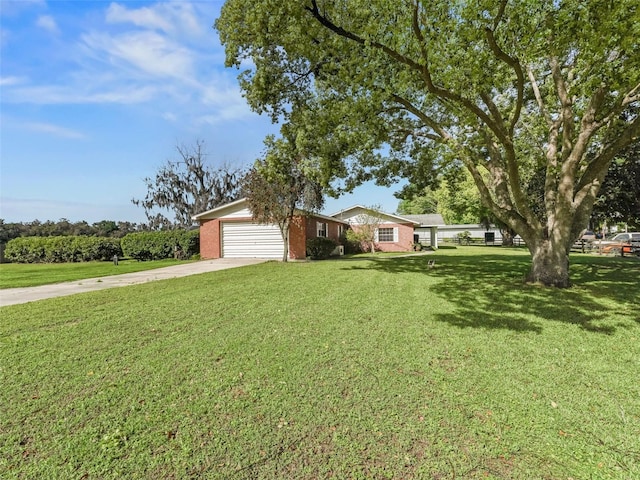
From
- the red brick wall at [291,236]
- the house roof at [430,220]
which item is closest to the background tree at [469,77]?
the red brick wall at [291,236]

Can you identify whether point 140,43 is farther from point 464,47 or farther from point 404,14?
point 464,47

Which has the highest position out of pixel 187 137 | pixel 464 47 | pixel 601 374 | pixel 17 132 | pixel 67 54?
pixel 187 137

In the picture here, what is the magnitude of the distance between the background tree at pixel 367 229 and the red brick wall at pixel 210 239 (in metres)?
10.9

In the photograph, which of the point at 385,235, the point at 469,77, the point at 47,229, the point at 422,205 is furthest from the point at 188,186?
the point at 422,205

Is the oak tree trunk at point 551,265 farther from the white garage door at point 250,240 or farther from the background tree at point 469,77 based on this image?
the white garage door at point 250,240

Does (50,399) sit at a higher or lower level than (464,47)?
lower

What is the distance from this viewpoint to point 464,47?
21.6 ft

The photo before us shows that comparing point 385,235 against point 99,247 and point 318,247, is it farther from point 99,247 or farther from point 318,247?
point 99,247

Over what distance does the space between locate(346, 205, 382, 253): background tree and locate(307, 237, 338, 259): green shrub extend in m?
5.64

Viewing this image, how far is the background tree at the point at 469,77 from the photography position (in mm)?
5977

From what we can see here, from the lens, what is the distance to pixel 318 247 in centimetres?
2083

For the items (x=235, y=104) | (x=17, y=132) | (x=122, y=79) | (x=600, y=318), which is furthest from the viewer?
(x=235, y=104)

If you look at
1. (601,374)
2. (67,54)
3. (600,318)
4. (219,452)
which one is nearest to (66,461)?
(219,452)

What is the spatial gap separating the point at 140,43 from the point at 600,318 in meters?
11.3
